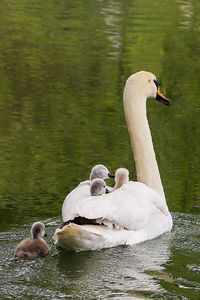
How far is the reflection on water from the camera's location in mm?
6016

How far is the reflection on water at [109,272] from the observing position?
6016 millimetres

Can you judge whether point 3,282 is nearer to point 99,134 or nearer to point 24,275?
point 24,275

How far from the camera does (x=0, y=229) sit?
7930 millimetres

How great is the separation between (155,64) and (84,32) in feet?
15.5

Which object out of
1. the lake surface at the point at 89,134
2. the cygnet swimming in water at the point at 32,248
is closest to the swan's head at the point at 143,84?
the lake surface at the point at 89,134

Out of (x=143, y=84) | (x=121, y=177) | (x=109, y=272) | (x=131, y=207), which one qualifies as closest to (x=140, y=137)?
(x=143, y=84)


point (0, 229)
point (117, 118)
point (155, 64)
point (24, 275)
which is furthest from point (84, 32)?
point (24, 275)

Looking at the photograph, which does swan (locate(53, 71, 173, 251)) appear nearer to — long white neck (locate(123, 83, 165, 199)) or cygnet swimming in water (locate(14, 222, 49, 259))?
long white neck (locate(123, 83, 165, 199))

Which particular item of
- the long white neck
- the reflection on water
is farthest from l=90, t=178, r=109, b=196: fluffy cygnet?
the long white neck

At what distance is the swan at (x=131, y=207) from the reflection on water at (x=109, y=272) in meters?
0.12

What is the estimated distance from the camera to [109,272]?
6.49 m

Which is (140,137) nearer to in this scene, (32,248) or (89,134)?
(32,248)

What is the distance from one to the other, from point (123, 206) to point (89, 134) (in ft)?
16.5

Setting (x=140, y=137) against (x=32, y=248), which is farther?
(x=140, y=137)
